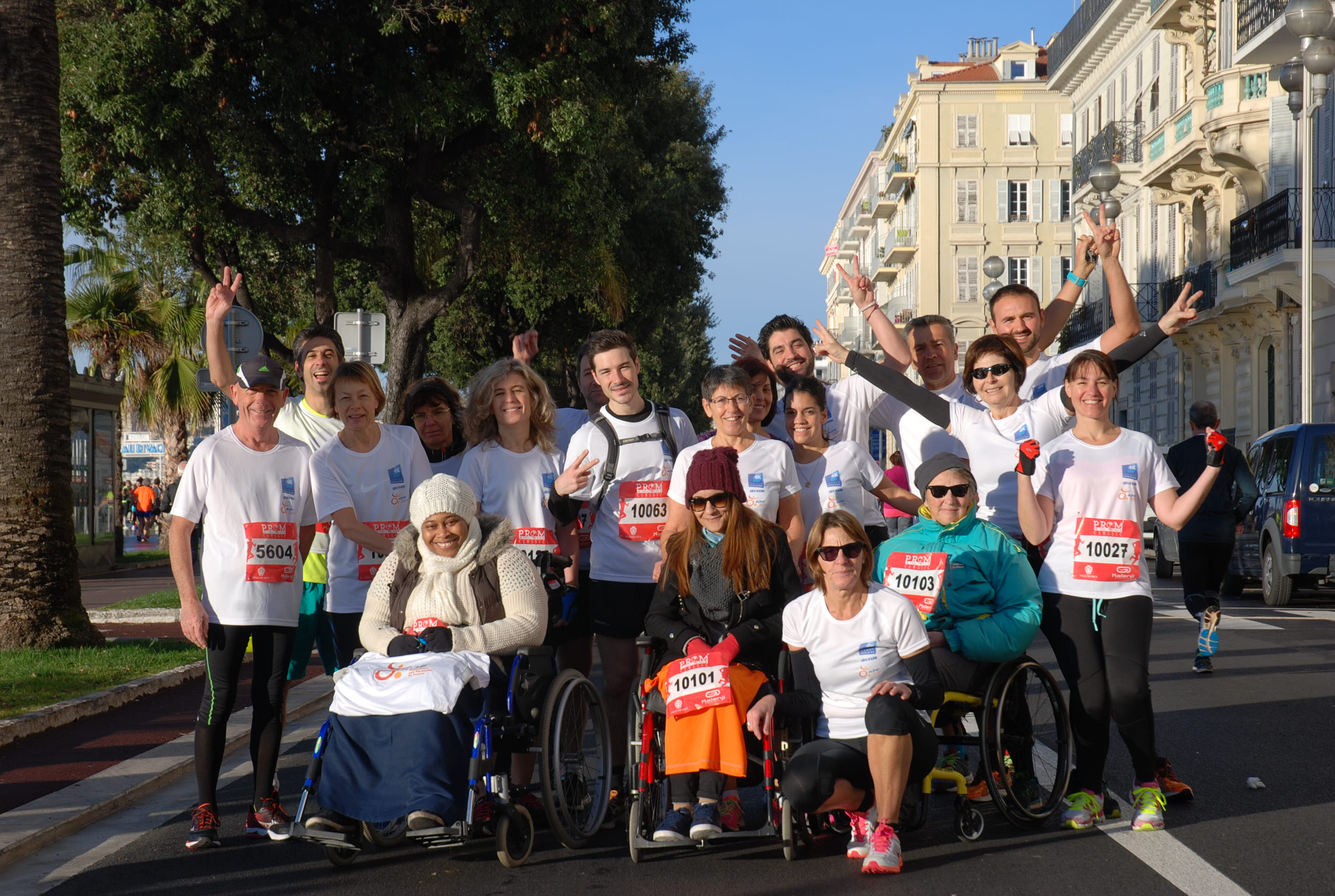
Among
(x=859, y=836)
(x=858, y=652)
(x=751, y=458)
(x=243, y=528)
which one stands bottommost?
(x=859, y=836)

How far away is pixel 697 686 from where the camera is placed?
5.63 metres

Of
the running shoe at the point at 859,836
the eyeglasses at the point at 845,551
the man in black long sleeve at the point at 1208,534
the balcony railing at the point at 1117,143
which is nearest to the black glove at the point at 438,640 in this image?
the eyeglasses at the point at 845,551

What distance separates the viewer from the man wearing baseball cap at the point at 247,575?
6078 millimetres

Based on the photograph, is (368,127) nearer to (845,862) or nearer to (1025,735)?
(1025,735)

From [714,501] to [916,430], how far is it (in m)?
1.48

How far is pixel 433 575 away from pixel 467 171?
14.2 metres

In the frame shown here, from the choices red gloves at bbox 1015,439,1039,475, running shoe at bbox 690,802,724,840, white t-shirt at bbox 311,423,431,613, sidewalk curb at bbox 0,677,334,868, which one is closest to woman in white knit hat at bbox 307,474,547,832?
white t-shirt at bbox 311,423,431,613

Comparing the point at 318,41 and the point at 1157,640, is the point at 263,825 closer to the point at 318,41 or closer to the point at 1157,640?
the point at 1157,640

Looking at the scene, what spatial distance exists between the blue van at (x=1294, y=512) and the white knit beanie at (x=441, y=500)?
11801 millimetres

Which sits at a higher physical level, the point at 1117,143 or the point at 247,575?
the point at 1117,143

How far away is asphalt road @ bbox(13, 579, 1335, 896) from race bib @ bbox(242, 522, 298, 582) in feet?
3.56

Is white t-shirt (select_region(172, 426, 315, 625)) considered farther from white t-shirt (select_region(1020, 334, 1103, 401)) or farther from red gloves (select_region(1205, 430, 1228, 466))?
red gloves (select_region(1205, 430, 1228, 466))

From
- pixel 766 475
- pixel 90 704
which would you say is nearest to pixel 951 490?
pixel 766 475

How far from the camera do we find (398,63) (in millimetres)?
17922
